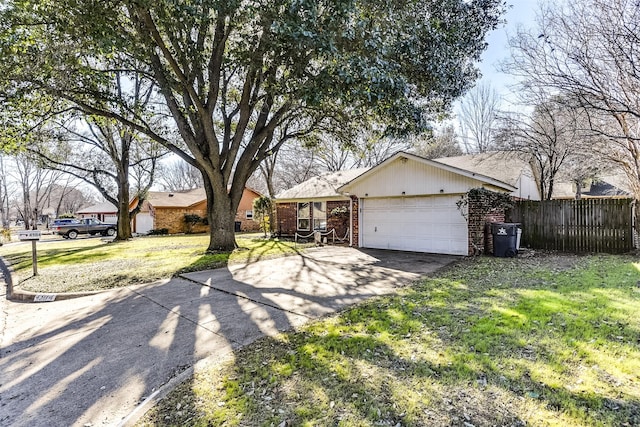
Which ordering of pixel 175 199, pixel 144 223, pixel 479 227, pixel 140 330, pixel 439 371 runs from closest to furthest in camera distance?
pixel 439 371 < pixel 140 330 < pixel 479 227 < pixel 175 199 < pixel 144 223

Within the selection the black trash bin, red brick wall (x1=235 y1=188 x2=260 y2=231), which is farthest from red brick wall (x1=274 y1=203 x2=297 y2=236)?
the black trash bin

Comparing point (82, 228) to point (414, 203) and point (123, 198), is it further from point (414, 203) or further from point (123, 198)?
point (414, 203)

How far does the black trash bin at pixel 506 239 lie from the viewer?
976 cm

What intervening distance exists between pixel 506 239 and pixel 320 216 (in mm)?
8680

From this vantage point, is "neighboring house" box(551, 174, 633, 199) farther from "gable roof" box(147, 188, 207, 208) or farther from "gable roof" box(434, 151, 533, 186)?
"gable roof" box(147, 188, 207, 208)

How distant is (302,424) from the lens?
252 centimetres

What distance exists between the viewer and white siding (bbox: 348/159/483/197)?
10.5 m

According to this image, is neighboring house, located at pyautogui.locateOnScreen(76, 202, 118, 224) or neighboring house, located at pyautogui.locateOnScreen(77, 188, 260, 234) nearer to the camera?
neighboring house, located at pyautogui.locateOnScreen(77, 188, 260, 234)

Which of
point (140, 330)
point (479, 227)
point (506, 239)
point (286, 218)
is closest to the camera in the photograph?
point (140, 330)

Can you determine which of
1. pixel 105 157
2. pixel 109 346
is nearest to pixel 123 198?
pixel 105 157

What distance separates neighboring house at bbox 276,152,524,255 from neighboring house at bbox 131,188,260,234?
14477 millimetres

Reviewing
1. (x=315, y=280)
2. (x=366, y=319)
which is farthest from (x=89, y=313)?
(x=366, y=319)

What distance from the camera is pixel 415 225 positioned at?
11734 mm

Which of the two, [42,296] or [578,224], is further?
[578,224]
